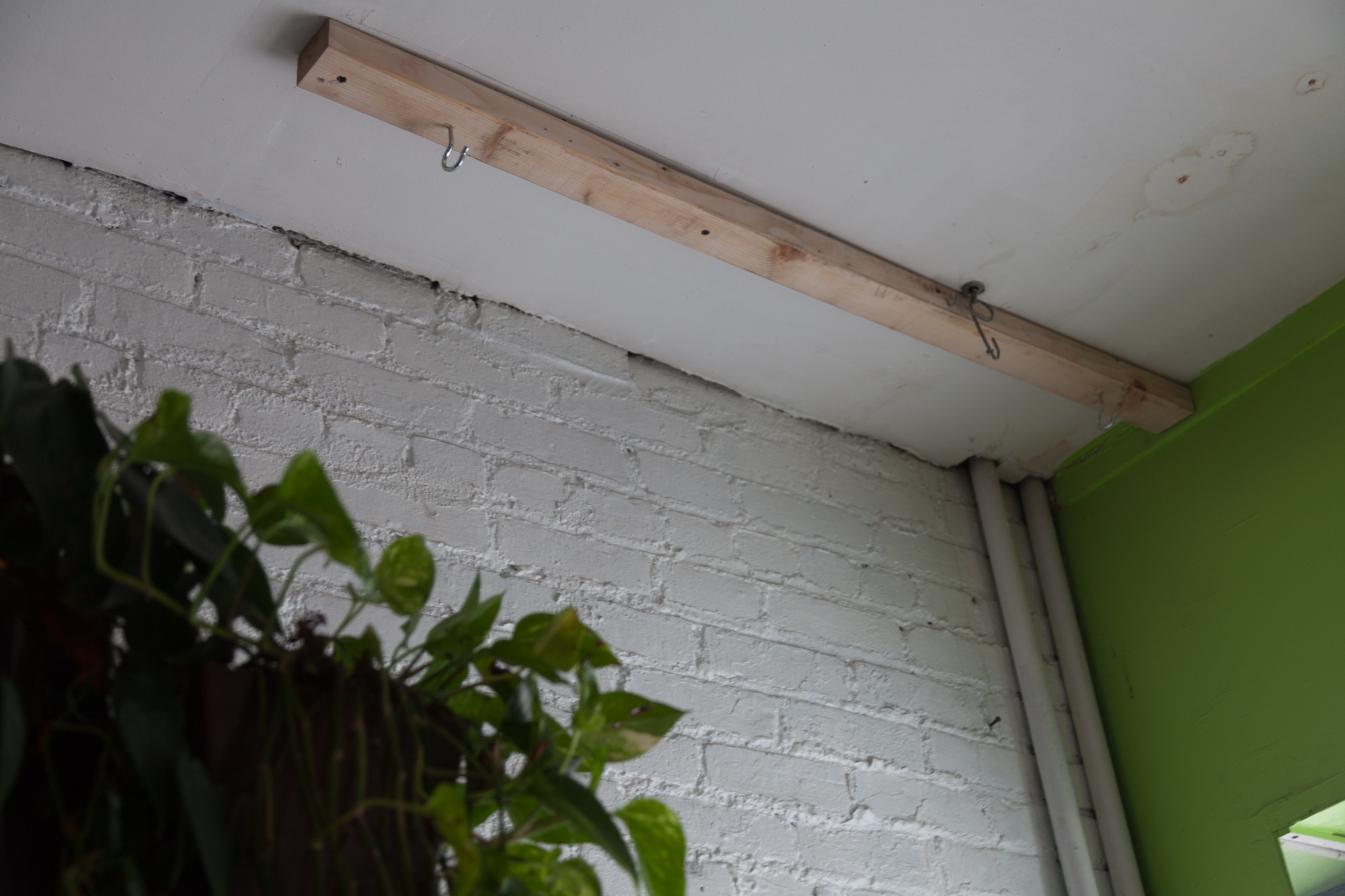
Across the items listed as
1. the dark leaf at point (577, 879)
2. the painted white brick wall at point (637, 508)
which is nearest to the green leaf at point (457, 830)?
the dark leaf at point (577, 879)

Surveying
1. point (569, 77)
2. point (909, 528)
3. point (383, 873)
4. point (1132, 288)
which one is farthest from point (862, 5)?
point (383, 873)

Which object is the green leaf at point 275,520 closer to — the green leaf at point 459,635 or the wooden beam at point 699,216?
the green leaf at point 459,635

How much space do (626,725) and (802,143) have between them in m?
0.99

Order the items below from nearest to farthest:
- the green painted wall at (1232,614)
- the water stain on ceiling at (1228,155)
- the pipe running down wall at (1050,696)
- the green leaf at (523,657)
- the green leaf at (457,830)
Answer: the green leaf at (457,830) < the green leaf at (523,657) < the water stain on ceiling at (1228,155) < the green painted wall at (1232,614) < the pipe running down wall at (1050,696)

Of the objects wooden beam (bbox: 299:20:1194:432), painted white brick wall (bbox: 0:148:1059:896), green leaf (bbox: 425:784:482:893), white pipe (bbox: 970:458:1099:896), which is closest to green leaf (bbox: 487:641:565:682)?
green leaf (bbox: 425:784:482:893)

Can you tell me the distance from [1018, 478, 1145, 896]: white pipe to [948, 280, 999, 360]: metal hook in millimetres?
510

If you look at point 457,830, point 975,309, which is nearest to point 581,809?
point 457,830

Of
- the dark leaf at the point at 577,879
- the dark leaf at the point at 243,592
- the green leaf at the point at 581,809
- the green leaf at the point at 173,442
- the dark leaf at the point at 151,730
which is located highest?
the green leaf at the point at 173,442

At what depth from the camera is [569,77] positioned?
138 centimetres

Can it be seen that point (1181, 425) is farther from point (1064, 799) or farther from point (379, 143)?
point (379, 143)

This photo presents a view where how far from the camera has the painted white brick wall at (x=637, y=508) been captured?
1.38 metres

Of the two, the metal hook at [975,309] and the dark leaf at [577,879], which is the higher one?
the metal hook at [975,309]

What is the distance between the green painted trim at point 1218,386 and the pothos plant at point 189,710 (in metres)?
1.62

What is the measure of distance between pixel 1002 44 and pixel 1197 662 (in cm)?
103
